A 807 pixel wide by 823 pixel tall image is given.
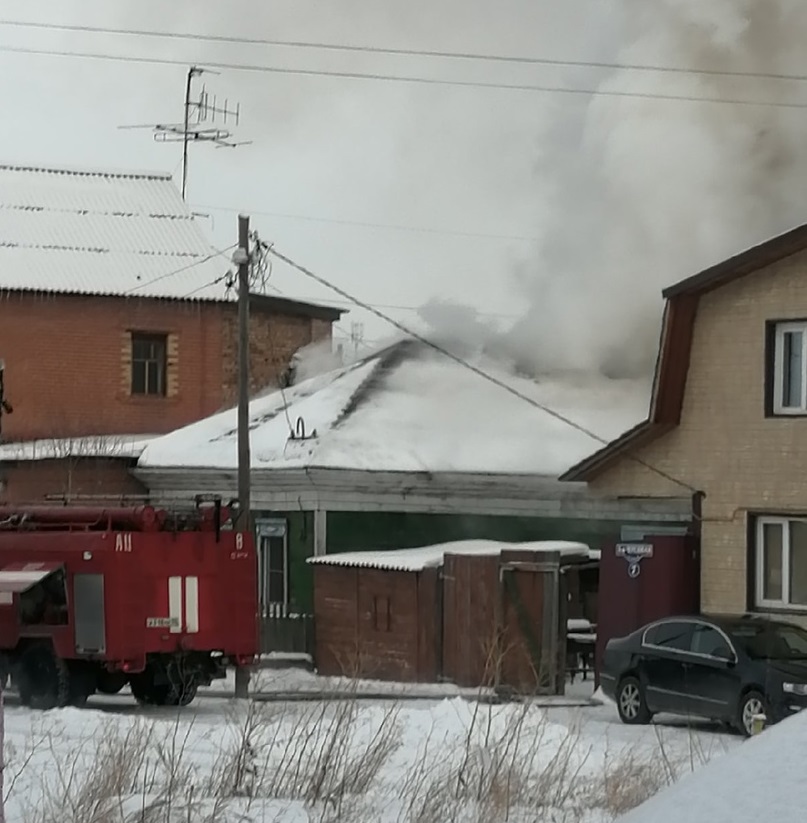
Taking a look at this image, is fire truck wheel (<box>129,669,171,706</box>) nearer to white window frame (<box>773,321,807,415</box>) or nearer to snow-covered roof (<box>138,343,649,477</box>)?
snow-covered roof (<box>138,343,649,477</box>)

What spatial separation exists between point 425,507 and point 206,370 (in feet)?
30.9

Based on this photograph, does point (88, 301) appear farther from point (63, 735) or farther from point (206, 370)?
point (63, 735)

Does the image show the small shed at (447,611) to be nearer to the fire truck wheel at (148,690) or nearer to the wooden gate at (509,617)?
the wooden gate at (509,617)

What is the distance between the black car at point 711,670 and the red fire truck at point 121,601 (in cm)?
442

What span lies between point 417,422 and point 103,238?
10.6 meters

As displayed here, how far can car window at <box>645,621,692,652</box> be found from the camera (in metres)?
19.2

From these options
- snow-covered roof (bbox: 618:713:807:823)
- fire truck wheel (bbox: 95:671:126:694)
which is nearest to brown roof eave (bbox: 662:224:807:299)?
fire truck wheel (bbox: 95:671:126:694)

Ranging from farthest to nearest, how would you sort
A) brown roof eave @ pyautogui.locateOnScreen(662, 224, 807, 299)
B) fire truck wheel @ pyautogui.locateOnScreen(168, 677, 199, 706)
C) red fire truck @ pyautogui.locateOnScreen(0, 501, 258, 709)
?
brown roof eave @ pyautogui.locateOnScreen(662, 224, 807, 299), fire truck wheel @ pyautogui.locateOnScreen(168, 677, 199, 706), red fire truck @ pyautogui.locateOnScreen(0, 501, 258, 709)

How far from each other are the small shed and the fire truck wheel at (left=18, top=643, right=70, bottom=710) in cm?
550

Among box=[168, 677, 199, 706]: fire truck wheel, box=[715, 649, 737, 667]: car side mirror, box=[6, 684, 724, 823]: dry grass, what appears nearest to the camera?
box=[6, 684, 724, 823]: dry grass

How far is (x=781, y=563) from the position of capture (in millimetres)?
22812

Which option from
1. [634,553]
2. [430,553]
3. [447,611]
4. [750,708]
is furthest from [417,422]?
[750,708]

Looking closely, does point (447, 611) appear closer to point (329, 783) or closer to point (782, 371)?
point (782, 371)

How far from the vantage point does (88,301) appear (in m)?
35.5
